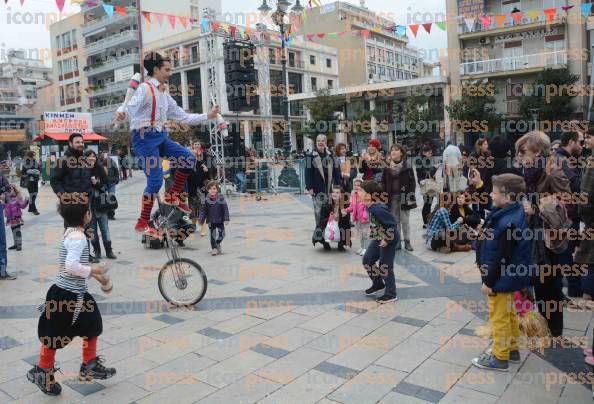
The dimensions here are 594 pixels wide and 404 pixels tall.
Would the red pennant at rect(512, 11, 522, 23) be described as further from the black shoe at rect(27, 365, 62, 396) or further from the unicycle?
the black shoe at rect(27, 365, 62, 396)

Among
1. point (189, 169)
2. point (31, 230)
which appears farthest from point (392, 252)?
point (31, 230)

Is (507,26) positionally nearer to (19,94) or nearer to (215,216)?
(215,216)

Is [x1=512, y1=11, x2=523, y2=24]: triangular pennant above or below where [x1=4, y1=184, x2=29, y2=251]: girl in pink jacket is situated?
above

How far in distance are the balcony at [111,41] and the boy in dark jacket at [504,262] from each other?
4908 centimetres

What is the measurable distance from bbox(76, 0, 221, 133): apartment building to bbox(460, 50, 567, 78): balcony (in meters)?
26.0

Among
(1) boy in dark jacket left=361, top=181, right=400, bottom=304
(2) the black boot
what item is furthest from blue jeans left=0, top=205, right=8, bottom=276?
(1) boy in dark jacket left=361, top=181, right=400, bottom=304

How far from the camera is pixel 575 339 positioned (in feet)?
Answer: 14.6

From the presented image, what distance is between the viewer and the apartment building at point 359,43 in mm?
55594

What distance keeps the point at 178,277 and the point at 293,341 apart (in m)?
1.72

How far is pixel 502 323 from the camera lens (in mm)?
3939

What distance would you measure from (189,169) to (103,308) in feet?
6.26

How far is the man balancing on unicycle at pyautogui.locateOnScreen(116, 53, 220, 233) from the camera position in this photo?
198 inches

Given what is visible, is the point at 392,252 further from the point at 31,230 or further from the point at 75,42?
the point at 75,42

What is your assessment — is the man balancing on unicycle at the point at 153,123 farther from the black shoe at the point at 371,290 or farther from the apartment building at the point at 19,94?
the apartment building at the point at 19,94
